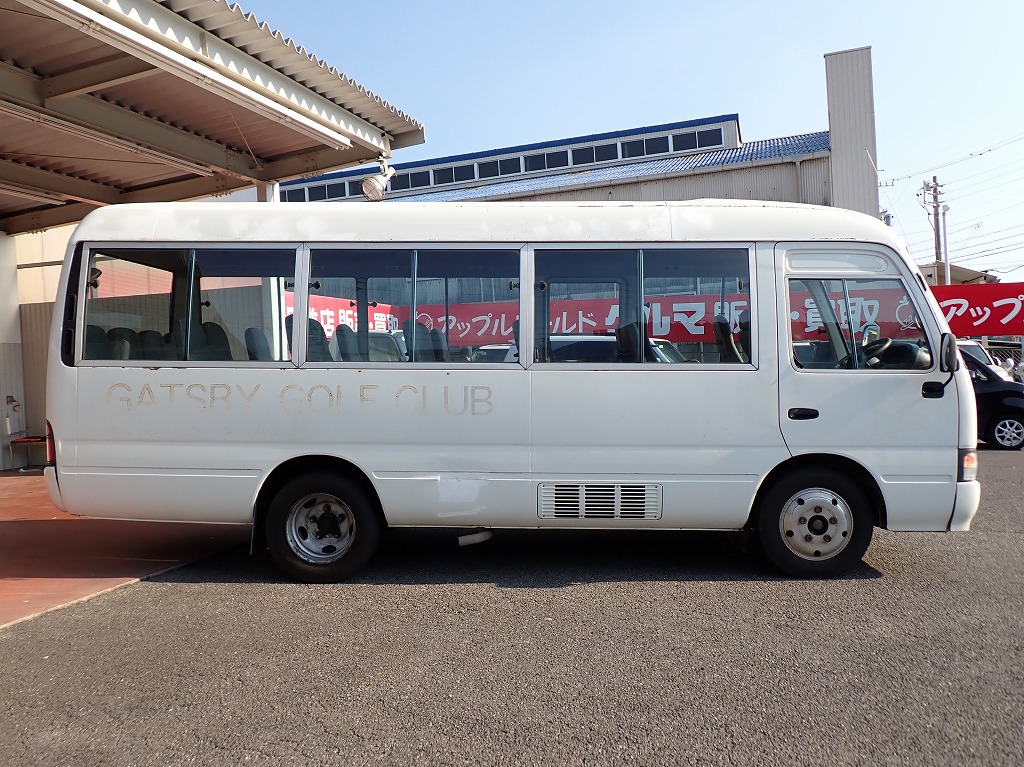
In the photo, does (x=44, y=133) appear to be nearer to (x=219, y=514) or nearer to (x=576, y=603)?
(x=219, y=514)

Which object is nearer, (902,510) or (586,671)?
(586,671)

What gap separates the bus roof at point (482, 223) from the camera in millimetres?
5766

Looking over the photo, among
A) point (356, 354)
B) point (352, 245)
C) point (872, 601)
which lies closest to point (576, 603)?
point (872, 601)

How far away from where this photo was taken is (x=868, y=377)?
5.57 metres

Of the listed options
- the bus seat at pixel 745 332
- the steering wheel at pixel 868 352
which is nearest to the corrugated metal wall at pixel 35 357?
the bus seat at pixel 745 332

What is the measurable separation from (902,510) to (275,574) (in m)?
4.69

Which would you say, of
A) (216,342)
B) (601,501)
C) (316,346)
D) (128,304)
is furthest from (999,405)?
(128,304)

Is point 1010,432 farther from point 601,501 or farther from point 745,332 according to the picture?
point 601,501

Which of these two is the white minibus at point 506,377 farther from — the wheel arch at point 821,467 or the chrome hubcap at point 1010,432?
the chrome hubcap at point 1010,432

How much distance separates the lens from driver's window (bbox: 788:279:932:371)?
5.59m

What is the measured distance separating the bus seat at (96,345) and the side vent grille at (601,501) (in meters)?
3.41

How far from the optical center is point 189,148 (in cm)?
996

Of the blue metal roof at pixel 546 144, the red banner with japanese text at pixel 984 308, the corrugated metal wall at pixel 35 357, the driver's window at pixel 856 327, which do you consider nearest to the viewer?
the driver's window at pixel 856 327

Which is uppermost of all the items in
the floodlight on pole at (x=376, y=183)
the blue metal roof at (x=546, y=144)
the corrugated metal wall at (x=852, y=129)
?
the blue metal roof at (x=546, y=144)
